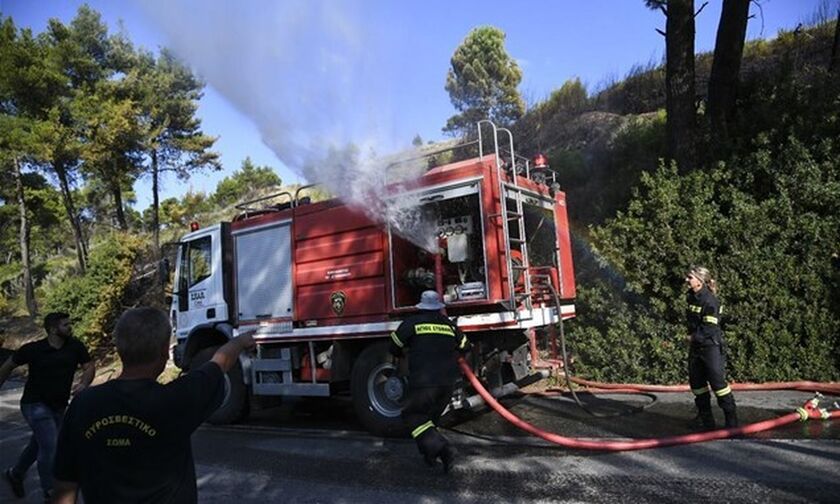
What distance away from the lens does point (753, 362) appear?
7.93m

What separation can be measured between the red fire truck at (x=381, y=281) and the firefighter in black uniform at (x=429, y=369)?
1.00 m

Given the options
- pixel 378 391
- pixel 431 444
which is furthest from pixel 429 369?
pixel 378 391

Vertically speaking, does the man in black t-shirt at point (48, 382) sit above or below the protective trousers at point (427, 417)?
above

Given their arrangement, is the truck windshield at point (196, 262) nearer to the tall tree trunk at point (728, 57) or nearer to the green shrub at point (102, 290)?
the tall tree trunk at point (728, 57)

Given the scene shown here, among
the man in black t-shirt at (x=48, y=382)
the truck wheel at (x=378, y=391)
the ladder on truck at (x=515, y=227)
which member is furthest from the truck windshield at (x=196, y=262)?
the ladder on truck at (x=515, y=227)

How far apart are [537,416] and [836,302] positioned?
161 inches

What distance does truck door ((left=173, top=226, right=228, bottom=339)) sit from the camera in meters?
9.24

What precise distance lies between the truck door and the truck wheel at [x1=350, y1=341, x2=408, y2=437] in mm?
2849

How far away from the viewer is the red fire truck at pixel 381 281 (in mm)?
6816

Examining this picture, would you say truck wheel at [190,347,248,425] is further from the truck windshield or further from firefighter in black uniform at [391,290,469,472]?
firefighter in black uniform at [391,290,469,472]

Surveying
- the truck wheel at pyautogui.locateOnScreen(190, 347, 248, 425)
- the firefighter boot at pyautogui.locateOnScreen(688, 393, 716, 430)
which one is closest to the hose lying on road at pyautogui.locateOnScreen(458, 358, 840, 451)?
the firefighter boot at pyautogui.locateOnScreen(688, 393, 716, 430)

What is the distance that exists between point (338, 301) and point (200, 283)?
2.94 m

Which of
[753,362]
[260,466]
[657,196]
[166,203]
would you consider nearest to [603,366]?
[753,362]

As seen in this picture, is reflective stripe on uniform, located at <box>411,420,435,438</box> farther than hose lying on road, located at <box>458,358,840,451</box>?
No
